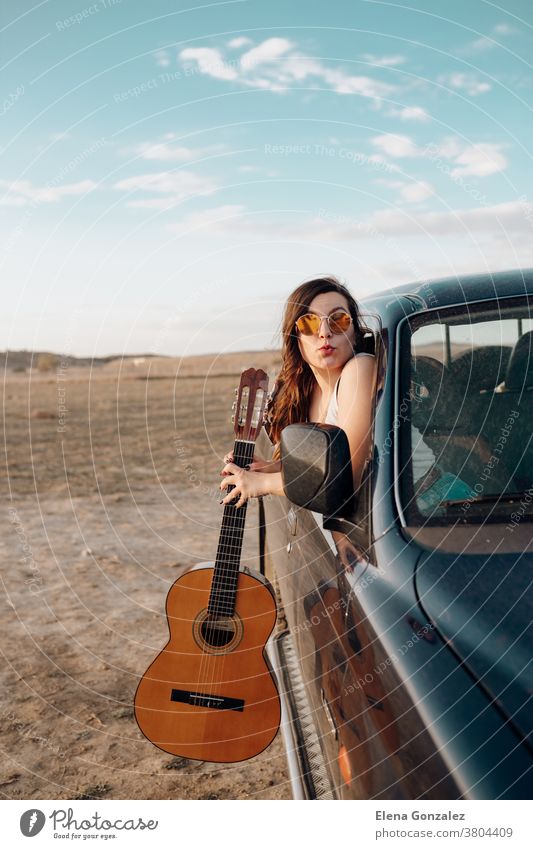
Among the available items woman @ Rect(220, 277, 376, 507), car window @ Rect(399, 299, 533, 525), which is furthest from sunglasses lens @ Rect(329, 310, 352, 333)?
car window @ Rect(399, 299, 533, 525)

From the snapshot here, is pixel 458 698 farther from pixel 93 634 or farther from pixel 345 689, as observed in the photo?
pixel 93 634

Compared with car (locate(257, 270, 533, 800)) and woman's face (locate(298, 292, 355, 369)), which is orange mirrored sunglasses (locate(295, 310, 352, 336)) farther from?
car (locate(257, 270, 533, 800))

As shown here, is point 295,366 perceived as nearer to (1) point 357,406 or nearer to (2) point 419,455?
(1) point 357,406

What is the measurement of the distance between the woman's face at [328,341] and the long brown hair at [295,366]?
0.03 meters

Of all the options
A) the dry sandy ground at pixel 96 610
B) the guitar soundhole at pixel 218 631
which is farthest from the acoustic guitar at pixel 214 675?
the dry sandy ground at pixel 96 610

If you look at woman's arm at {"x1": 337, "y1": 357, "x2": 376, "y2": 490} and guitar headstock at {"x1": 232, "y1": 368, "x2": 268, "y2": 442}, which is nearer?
woman's arm at {"x1": 337, "y1": 357, "x2": 376, "y2": 490}

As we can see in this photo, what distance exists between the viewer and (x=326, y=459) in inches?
85.4

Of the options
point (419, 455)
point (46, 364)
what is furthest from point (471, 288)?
point (46, 364)

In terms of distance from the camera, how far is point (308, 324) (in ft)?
9.77

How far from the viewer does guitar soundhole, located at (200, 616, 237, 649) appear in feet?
10.0

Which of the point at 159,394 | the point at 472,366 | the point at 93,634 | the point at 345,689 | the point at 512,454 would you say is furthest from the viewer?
the point at 159,394

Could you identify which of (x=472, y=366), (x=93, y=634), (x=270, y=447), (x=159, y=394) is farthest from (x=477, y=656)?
(x=159, y=394)

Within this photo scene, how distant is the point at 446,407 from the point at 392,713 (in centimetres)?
120

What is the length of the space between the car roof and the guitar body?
4.15ft
